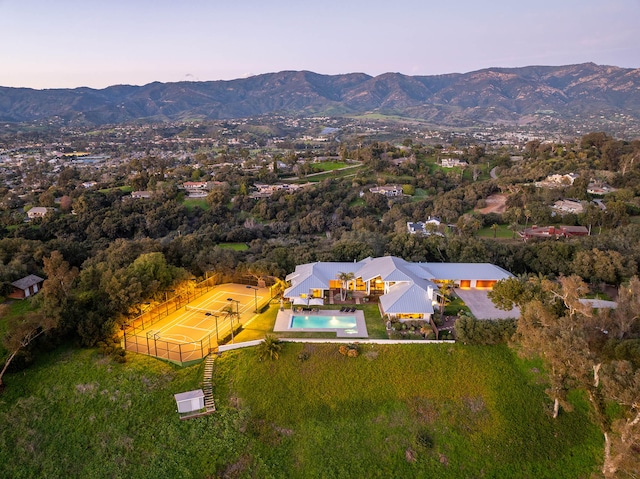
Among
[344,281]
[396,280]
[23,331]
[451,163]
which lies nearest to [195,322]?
[23,331]

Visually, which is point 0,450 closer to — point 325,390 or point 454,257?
point 325,390

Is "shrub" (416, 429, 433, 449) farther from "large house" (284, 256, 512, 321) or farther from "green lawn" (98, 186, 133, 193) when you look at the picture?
"green lawn" (98, 186, 133, 193)

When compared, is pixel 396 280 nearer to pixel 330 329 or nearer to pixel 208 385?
pixel 330 329

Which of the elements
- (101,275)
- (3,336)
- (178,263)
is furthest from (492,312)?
(3,336)

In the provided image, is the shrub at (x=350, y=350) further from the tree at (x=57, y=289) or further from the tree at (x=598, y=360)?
the tree at (x=57, y=289)

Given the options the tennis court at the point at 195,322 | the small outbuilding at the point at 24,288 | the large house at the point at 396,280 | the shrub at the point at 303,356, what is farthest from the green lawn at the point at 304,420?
the small outbuilding at the point at 24,288

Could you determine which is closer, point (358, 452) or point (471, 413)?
point (358, 452)
